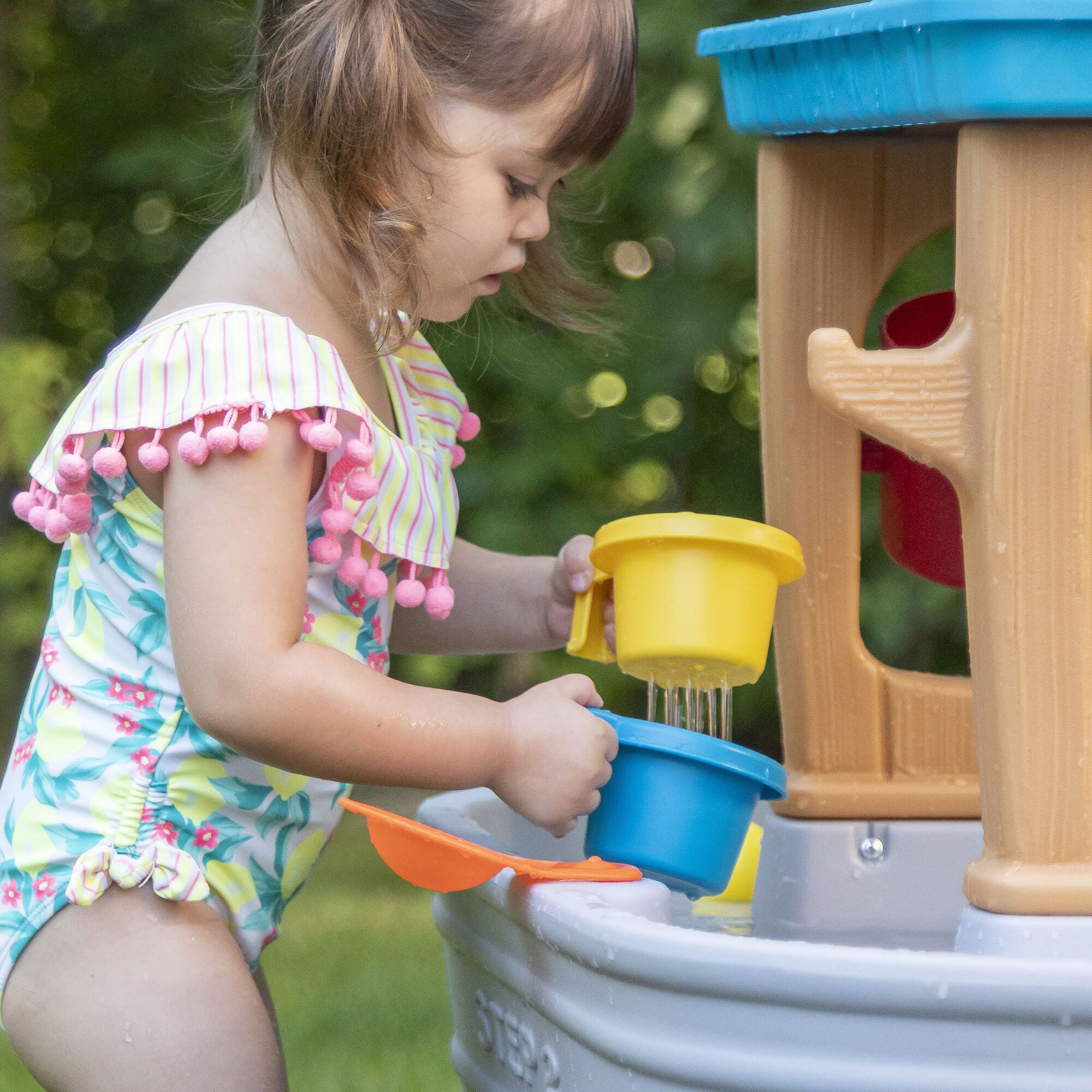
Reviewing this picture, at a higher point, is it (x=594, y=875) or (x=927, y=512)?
(x=927, y=512)

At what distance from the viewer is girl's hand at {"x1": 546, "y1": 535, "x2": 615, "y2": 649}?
1.24m

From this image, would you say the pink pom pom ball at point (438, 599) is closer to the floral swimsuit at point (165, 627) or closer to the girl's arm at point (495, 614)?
the floral swimsuit at point (165, 627)

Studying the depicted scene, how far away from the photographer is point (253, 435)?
93 centimetres

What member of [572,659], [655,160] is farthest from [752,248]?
[572,659]

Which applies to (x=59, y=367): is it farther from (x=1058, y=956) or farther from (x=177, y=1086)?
(x=1058, y=956)

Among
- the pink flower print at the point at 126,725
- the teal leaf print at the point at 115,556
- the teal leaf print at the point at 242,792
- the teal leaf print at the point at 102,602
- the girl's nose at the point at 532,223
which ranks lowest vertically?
the teal leaf print at the point at 242,792

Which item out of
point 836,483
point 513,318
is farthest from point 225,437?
point 513,318

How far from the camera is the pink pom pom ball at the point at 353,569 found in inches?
42.2

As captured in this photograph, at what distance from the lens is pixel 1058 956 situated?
853mm

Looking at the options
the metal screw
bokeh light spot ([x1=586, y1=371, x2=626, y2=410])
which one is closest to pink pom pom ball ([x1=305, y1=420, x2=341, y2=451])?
the metal screw

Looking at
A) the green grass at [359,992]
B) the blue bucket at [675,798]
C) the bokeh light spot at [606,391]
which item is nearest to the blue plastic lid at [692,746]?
the blue bucket at [675,798]

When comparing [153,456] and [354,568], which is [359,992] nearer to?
[354,568]

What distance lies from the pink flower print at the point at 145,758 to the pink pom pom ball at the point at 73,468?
200 mm

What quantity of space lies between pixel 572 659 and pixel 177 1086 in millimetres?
1831
